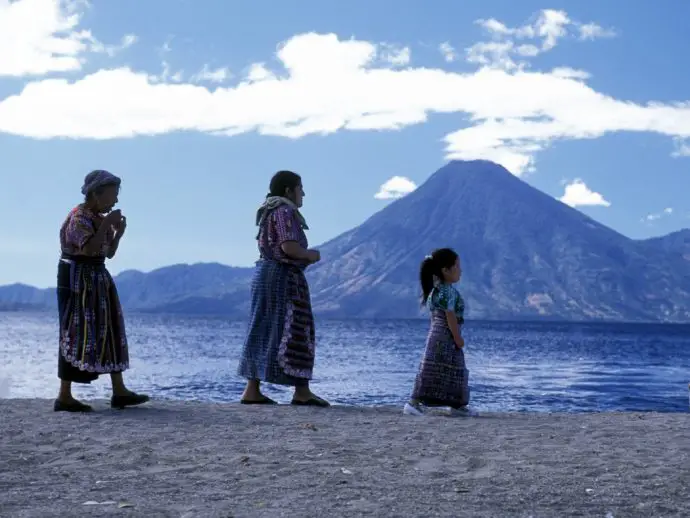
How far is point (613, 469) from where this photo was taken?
21.3ft

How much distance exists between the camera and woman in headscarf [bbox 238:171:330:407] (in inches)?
392

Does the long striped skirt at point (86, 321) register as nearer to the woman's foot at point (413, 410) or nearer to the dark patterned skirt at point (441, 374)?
the woman's foot at point (413, 410)

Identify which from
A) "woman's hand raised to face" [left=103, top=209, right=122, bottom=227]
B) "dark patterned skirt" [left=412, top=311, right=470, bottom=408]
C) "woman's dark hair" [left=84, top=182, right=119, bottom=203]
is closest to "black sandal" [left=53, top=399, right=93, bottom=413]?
"woman's hand raised to face" [left=103, top=209, right=122, bottom=227]

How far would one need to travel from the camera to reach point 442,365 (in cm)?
1029

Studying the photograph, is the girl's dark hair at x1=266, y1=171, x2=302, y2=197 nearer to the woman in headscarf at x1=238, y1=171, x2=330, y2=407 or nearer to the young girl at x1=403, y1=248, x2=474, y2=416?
the woman in headscarf at x1=238, y1=171, x2=330, y2=407

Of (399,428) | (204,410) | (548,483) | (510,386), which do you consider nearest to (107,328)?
(204,410)

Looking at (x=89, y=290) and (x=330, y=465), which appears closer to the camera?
(x=330, y=465)

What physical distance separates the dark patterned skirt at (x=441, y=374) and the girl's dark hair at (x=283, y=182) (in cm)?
205

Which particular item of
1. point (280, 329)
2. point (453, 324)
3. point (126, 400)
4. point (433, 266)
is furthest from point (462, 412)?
point (126, 400)

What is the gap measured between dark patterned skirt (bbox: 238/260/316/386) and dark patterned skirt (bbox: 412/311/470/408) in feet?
4.07

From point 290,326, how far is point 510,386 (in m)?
28.9

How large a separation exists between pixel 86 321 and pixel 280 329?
197cm

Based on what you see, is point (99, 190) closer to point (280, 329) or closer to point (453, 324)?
point (280, 329)

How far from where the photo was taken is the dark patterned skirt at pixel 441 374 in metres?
10.3
